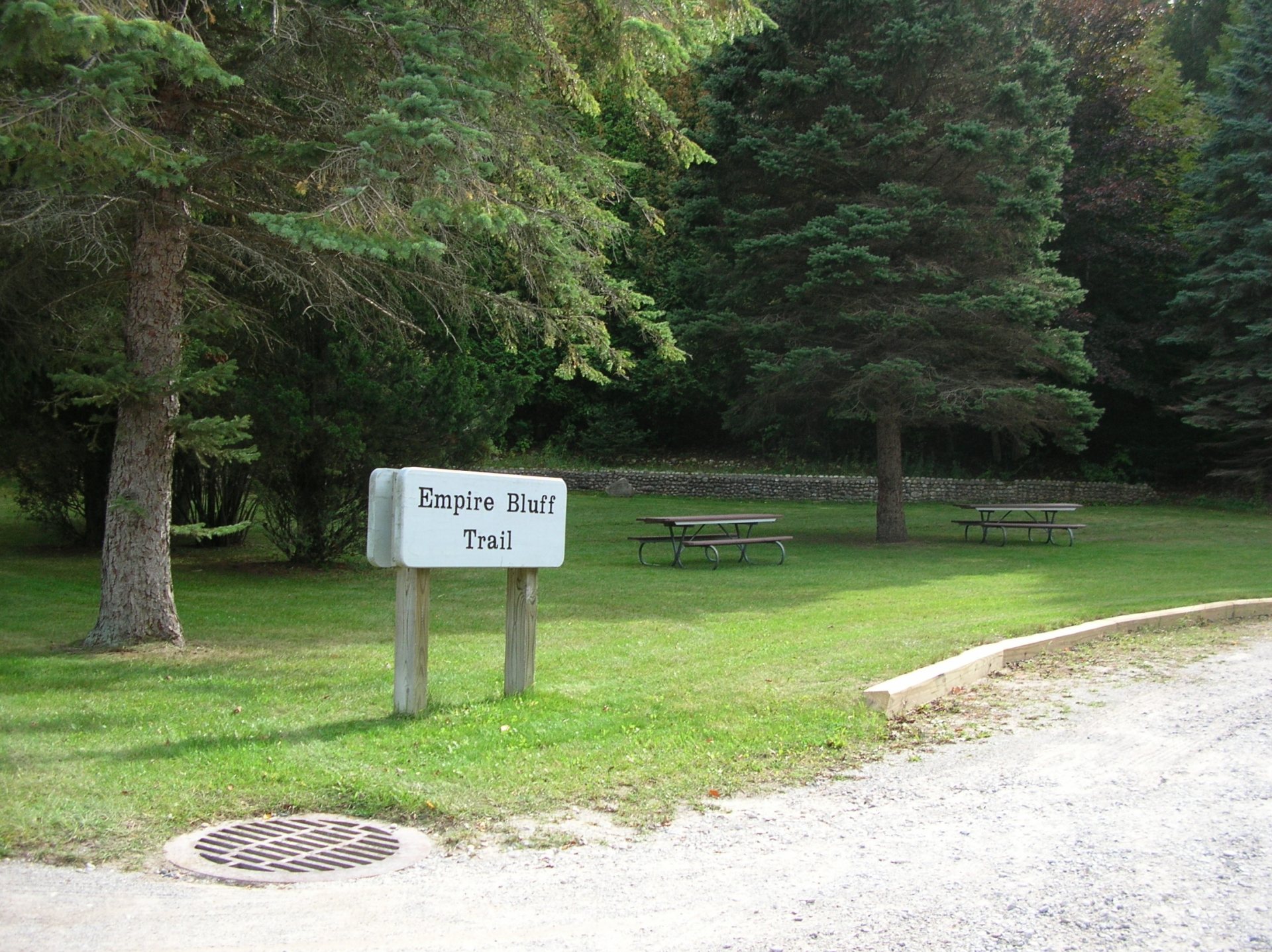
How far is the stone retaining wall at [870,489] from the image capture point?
30688mm

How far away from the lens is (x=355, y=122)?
361 inches

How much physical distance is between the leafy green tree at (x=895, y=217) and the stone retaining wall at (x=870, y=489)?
9.20 meters

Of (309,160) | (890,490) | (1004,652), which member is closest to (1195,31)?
(890,490)

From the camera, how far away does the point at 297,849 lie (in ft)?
14.8

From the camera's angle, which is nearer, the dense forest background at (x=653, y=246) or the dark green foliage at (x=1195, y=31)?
the dense forest background at (x=653, y=246)

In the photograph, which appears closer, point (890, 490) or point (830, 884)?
point (830, 884)

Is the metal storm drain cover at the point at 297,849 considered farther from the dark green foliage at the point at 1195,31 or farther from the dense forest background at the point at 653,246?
the dark green foliage at the point at 1195,31

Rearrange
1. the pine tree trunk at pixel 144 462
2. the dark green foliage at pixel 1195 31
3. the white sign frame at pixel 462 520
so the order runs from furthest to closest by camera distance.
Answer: the dark green foliage at pixel 1195 31 < the pine tree trunk at pixel 144 462 < the white sign frame at pixel 462 520

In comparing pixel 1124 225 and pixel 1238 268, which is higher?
pixel 1124 225

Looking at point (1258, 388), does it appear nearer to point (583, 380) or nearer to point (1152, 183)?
point (1152, 183)

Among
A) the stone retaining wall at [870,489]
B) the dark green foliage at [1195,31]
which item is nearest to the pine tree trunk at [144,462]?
the stone retaining wall at [870,489]

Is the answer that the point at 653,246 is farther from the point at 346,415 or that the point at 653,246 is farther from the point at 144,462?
the point at 144,462

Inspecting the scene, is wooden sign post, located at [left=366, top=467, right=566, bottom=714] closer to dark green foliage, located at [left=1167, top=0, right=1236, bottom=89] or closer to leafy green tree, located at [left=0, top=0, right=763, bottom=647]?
leafy green tree, located at [left=0, top=0, right=763, bottom=647]

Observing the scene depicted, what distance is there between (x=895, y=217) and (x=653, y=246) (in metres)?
14.1
